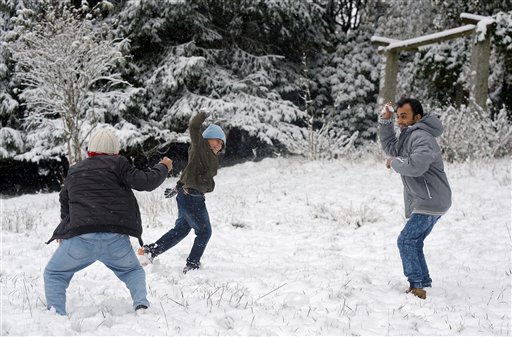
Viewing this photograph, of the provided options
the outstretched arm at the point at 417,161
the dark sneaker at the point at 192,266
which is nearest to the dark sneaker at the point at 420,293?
the outstretched arm at the point at 417,161

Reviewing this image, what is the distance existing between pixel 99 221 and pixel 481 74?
11.2 meters

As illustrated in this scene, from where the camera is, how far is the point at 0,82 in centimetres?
1602

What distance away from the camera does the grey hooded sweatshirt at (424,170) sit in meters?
3.89

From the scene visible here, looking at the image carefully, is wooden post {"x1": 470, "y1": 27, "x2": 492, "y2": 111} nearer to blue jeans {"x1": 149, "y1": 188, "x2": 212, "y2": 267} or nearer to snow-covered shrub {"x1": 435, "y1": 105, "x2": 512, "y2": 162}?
snow-covered shrub {"x1": 435, "y1": 105, "x2": 512, "y2": 162}

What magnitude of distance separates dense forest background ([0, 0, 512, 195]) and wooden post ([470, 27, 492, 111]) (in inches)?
9.4

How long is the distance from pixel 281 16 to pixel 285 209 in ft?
39.8

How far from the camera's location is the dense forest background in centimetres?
1498

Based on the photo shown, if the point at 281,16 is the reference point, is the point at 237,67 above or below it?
below

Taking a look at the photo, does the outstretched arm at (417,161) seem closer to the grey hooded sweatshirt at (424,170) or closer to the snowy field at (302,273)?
the grey hooded sweatshirt at (424,170)

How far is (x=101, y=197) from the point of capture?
336 cm

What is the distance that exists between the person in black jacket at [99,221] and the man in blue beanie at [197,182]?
50.3 inches

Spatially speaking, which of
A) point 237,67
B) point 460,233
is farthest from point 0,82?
point 460,233

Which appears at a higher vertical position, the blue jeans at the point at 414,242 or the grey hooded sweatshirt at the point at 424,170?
the grey hooded sweatshirt at the point at 424,170

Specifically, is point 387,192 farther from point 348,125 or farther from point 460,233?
point 348,125
